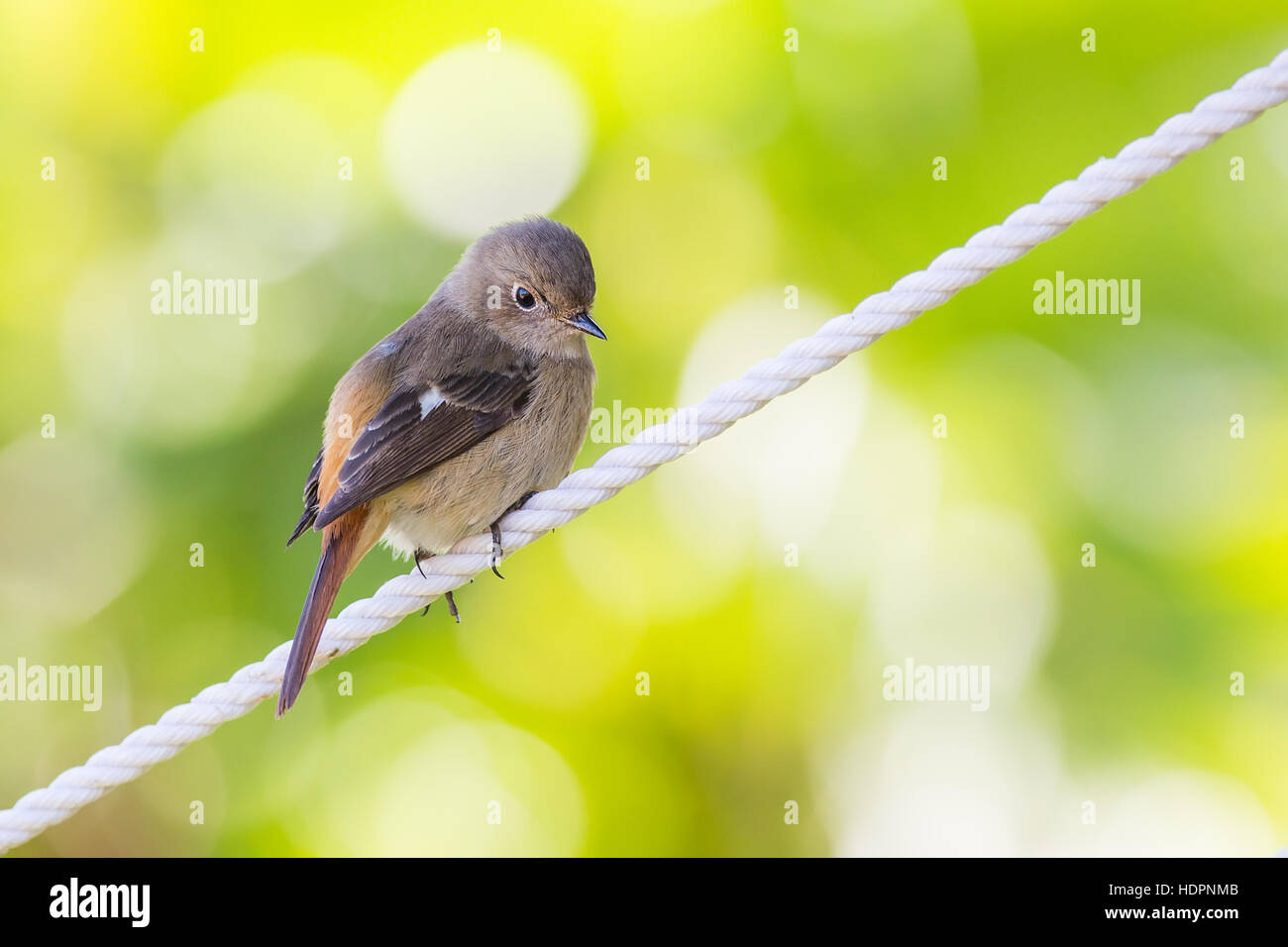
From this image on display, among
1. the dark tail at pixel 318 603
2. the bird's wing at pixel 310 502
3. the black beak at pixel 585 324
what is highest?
the black beak at pixel 585 324

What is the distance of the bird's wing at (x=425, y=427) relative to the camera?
368 centimetres

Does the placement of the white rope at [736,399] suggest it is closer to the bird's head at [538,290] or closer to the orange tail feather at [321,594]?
the orange tail feather at [321,594]

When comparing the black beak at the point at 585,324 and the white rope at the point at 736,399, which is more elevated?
the black beak at the point at 585,324

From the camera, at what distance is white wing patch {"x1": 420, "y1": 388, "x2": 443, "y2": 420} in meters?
3.99

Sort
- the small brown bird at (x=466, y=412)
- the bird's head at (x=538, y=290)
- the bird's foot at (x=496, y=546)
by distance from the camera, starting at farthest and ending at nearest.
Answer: the bird's head at (x=538, y=290) → the small brown bird at (x=466, y=412) → the bird's foot at (x=496, y=546)

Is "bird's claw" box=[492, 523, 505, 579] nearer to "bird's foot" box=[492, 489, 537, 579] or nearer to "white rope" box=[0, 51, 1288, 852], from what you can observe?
"bird's foot" box=[492, 489, 537, 579]

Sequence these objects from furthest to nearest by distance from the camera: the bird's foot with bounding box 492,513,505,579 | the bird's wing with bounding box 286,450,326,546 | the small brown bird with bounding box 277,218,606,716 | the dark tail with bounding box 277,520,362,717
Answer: the bird's wing with bounding box 286,450,326,546 < the small brown bird with bounding box 277,218,606,716 < the bird's foot with bounding box 492,513,505,579 < the dark tail with bounding box 277,520,362,717

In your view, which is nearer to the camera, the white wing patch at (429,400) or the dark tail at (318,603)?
the dark tail at (318,603)

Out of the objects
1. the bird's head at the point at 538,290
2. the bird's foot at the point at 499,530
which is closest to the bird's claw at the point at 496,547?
the bird's foot at the point at 499,530

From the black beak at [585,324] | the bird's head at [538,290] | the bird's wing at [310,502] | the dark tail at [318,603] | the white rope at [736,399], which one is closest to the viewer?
the white rope at [736,399]

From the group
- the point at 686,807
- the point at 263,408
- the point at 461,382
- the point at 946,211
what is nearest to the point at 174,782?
the point at 263,408

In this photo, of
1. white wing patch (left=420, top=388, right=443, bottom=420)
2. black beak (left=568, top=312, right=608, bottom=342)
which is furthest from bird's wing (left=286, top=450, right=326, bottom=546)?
black beak (left=568, top=312, right=608, bottom=342)

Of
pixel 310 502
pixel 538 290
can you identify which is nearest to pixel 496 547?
pixel 310 502

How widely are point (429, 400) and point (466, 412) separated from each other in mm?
129
